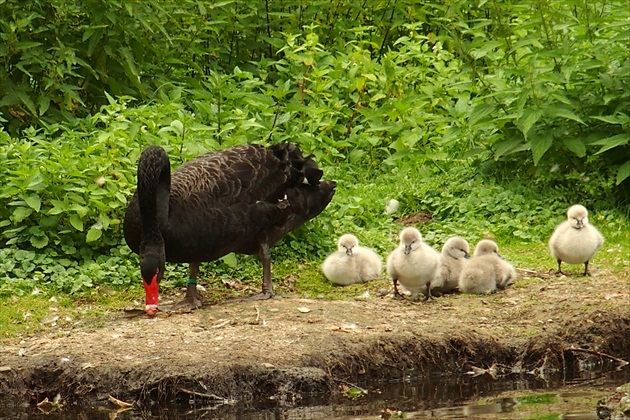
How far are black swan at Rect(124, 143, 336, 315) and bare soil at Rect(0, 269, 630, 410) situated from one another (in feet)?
1.33

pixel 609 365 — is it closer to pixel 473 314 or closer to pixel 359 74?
pixel 473 314

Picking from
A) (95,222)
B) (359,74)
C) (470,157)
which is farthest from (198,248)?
(359,74)

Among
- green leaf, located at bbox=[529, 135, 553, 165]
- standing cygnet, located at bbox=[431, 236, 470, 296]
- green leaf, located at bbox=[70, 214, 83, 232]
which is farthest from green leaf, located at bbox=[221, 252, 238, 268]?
green leaf, located at bbox=[529, 135, 553, 165]

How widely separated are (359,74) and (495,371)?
5902 mm

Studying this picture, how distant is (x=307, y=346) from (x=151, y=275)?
1.31 metres

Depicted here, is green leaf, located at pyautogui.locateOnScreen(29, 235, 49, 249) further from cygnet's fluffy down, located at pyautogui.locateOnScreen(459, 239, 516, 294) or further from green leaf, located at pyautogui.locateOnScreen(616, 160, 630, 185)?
green leaf, located at pyautogui.locateOnScreen(616, 160, 630, 185)

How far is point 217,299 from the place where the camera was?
8844 millimetres

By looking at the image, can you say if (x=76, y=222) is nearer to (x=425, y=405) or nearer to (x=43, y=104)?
(x=43, y=104)

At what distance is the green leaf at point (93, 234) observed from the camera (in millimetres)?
9016

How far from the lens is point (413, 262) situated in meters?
8.22

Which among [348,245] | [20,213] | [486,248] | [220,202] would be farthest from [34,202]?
[486,248]

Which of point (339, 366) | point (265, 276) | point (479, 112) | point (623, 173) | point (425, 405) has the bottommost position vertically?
point (425, 405)

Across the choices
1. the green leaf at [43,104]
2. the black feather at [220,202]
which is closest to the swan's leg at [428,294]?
the black feather at [220,202]

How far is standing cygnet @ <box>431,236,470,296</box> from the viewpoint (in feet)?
28.5
